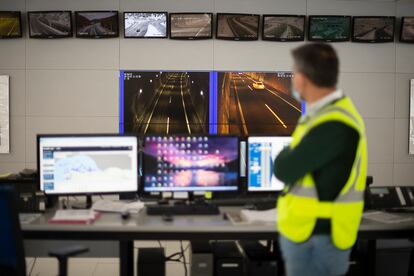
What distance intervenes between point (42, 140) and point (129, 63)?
7.57 feet

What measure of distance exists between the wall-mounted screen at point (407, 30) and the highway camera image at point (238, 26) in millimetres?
1628

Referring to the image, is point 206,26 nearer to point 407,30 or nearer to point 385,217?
point 407,30

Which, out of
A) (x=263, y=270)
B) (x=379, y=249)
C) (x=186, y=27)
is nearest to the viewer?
(x=263, y=270)

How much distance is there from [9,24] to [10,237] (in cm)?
354

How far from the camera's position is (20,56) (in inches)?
197

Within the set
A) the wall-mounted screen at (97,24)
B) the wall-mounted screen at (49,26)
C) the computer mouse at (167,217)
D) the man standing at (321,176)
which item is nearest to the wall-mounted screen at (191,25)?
the wall-mounted screen at (97,24)

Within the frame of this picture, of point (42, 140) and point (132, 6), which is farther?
point (132, 6)

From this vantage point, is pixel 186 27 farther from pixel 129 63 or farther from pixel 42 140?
pixel 42 140

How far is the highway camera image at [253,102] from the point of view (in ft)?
16.7

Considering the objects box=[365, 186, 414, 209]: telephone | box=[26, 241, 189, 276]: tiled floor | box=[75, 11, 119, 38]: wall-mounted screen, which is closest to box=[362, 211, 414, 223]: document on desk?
box=[365, 186, 414, 209]: telephone

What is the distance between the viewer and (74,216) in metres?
2.62

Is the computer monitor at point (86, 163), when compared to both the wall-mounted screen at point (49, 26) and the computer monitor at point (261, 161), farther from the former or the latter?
the wall-mounted screen at point (49, 26)

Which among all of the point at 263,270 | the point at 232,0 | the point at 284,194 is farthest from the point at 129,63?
the point at 284,194

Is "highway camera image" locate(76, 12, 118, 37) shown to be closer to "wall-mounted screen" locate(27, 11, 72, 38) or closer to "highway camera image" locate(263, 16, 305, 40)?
"wall-mounted screen" locate(27, 11, 72, 38)
